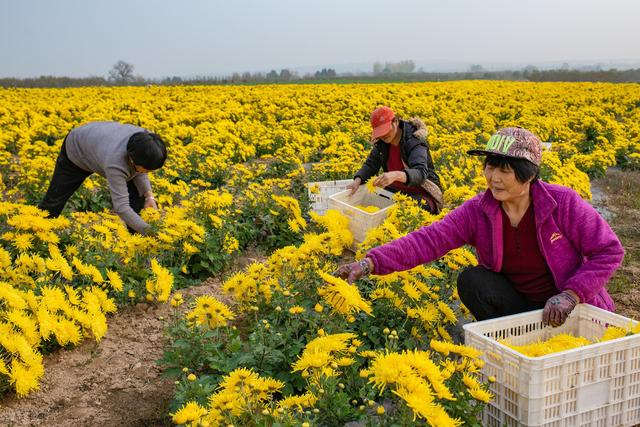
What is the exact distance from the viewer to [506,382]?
100 inches

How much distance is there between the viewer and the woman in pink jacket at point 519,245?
283 centimetres

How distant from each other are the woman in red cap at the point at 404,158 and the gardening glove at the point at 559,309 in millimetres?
1839

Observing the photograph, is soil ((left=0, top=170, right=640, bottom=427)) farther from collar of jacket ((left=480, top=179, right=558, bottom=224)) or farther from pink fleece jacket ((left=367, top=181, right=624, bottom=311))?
collar of jacket ((left=480, top=179, right=558, bottom=224))

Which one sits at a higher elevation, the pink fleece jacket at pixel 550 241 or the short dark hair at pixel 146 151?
the short dark hair at pixel 146 151

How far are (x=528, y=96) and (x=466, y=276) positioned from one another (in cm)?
1883

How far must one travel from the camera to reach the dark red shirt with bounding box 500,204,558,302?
3027mm

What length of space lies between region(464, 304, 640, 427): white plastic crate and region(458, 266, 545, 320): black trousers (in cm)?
24

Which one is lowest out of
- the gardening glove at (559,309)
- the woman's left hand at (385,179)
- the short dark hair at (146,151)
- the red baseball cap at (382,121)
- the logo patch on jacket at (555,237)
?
the gardening glove at (559,309)

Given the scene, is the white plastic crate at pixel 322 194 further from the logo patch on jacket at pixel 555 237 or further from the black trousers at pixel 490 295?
the logo patch on jacket at pixel 555 237

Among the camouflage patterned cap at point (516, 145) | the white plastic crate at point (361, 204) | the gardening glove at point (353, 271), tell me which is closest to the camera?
the camouflage patterned cap at point (516, 145)

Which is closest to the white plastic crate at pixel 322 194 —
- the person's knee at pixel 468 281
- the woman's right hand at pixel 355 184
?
the woman's right hand at pixel 355 184

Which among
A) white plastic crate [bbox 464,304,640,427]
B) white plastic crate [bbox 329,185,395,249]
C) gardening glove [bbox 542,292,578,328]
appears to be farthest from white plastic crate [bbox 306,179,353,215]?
white plastic crate [bbox 464,304,640,427]

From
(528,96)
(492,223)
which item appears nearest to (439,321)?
(492,223)

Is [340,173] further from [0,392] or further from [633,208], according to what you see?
[0,392]
